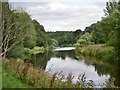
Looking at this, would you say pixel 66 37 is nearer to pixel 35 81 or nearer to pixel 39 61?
pixel 39 61

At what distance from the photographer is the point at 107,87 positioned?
36.7 feet

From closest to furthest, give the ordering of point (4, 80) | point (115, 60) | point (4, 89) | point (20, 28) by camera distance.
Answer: point (4, 89)
point (4, 80)
point (115, 60)
point (20, 28)

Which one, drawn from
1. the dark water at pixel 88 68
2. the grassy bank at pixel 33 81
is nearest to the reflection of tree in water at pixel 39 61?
the dark water at pixel 88 68

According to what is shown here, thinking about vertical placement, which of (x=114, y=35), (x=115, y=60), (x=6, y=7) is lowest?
(x=115, y=60)

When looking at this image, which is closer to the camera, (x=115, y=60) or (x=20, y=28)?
(x=115, y=60)

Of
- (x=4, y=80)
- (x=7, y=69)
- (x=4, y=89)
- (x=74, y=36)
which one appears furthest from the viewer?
(x=74, y=36)

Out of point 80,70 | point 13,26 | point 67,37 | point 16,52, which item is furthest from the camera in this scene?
point 67,37

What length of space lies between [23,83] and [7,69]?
2.52 meters

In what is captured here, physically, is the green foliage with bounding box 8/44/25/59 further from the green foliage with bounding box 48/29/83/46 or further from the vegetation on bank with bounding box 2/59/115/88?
the green foliage with bounding box 48/29/83/46

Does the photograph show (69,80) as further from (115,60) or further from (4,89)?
(115,60)

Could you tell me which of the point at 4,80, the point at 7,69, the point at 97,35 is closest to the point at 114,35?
the point at 7,69

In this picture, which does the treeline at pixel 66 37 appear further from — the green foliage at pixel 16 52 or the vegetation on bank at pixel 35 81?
the vegetation on bank at pixel 35 81

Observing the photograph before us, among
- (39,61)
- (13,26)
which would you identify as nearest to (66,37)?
(13,26)

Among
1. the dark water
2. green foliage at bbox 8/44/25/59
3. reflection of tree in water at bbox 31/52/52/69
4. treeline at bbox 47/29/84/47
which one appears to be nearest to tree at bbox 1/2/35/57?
green foliage at bbox 8/44/25/59
